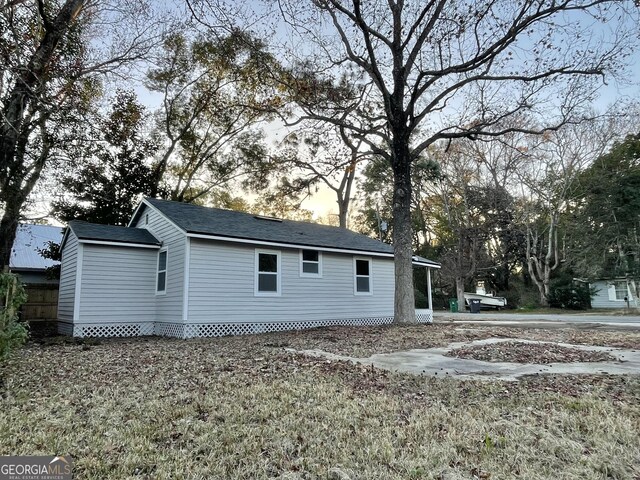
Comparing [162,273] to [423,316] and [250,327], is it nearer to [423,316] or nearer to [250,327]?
[250,327]

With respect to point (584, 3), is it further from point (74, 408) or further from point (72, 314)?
point (72, 314)

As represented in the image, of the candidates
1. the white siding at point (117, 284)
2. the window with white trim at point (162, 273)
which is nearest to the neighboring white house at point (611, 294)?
the window with white trim at point (162, 273)

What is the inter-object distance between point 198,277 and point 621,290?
→ 2838cm

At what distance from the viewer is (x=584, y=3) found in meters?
12.0

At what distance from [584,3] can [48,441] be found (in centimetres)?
1601

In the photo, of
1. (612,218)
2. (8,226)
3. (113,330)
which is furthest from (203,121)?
(612,218)

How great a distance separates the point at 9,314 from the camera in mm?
5062

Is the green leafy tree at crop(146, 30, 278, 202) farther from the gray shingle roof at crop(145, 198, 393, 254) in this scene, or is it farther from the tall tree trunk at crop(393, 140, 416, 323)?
the tall tree trunk at crop(393, 140, 416, 323)

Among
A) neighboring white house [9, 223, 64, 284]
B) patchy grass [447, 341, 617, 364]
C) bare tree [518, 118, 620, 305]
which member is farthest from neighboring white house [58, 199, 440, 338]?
bare tree [518, 118, 620, 305]

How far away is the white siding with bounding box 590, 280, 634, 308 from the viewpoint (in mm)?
26891

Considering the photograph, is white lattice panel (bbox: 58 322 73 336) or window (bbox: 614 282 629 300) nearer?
white lattice panel (bbox: 58 322 73 336)

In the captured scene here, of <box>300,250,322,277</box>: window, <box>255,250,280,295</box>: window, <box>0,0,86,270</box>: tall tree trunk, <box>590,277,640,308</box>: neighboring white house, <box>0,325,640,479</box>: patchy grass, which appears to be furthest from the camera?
<box>590,277,640,308</box>: neighboring white house

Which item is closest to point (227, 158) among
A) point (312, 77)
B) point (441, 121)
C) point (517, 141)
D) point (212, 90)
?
point (212, 90)

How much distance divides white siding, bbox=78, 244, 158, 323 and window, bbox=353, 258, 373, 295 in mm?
6906
